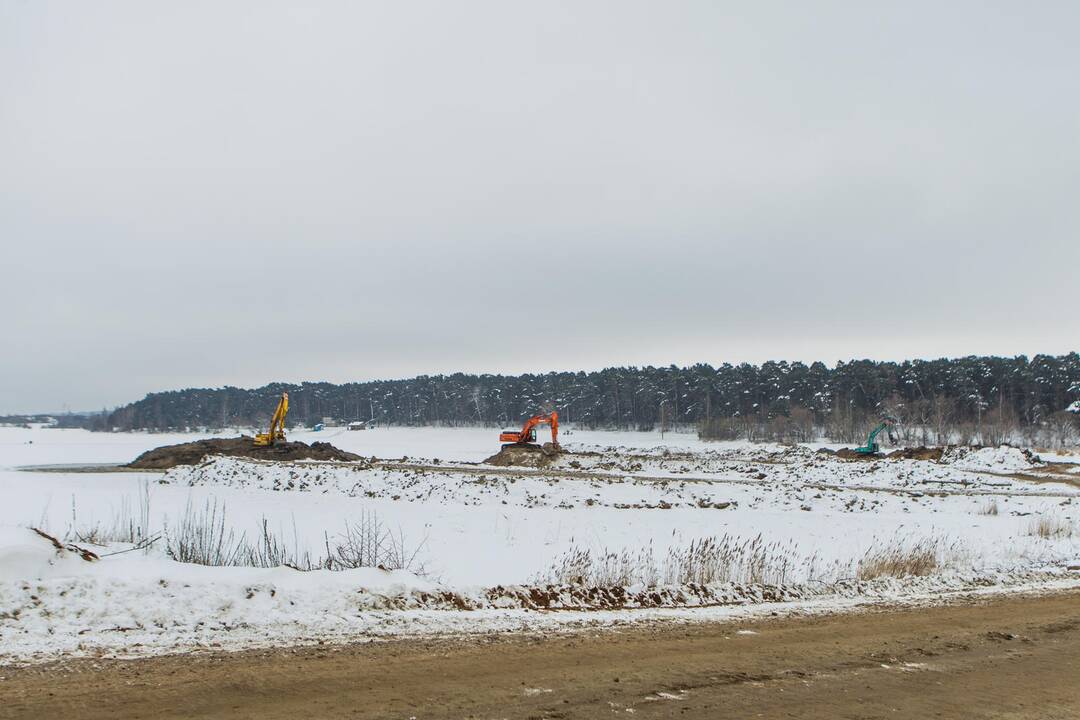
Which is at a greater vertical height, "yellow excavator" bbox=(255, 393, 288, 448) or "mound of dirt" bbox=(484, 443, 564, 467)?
"yellow excavator" bbox=(255, 393, 288, 448)

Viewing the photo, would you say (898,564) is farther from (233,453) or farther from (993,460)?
(233,453)

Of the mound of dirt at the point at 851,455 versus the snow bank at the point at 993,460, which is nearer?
the snow bank at the point at 993,460

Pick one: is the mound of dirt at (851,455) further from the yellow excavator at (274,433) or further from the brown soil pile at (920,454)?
the yellow excavator at (274,433)

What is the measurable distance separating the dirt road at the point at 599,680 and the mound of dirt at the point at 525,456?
3910cm

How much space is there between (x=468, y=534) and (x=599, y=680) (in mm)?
12147

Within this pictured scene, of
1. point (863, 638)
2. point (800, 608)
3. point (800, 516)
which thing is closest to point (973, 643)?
point (863, 638)

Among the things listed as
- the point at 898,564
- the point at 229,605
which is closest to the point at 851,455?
the point at 898,564

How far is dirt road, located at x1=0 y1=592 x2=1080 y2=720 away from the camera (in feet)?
18.9

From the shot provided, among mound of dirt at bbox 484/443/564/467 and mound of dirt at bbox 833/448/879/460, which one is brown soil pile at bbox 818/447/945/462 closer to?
mound of dirt at bbox 833/448/879/460

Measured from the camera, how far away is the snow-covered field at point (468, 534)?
8.16 metres

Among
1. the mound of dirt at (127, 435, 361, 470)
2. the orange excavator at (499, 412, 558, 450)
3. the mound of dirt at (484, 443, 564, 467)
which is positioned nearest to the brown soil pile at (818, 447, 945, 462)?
the orange excavator at (499, 412, 558, 450)

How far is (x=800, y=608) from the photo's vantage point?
34.9ft

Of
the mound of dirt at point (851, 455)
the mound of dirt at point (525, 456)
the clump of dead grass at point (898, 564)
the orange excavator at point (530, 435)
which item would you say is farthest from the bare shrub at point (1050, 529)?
the orange excavator at point (530, 435)

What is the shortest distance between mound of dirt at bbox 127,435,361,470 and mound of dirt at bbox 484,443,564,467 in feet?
33.0
